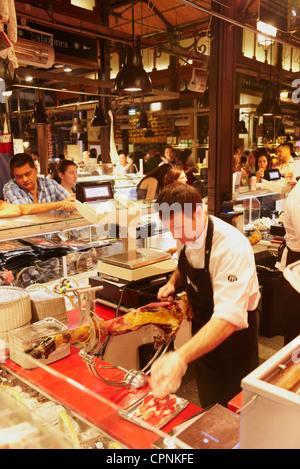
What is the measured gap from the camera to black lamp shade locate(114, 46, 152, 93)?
4.04 meters

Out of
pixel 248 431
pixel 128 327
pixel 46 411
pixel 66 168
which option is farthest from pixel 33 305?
pixel 66 168

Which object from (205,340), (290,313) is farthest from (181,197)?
(290,313)

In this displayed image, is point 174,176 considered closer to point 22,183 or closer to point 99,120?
point 22,183

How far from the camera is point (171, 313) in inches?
80.0

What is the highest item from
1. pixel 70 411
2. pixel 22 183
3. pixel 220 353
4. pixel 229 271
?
pixel 22 183

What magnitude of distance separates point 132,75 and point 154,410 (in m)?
3.43

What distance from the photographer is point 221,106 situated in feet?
13.6

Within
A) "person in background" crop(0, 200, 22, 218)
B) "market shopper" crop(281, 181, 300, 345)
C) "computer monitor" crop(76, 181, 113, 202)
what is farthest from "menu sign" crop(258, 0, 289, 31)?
"person in background" crop(0, 200, 22, 218)

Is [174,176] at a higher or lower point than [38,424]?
higher

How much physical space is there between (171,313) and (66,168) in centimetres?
325

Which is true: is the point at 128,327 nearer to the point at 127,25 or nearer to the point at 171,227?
the point at 171,227

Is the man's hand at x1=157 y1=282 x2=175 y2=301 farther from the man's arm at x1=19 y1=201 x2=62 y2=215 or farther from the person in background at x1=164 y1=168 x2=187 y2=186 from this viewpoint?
the person in background at x1=164 y1=168 x2=187 y2=186

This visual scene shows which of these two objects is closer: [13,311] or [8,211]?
[13,311]

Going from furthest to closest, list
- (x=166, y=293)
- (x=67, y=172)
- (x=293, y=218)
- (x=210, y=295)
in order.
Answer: (x=67, y=172)
(x=293, y=218)
(x=166, y=293)
(x=210, y=295)
